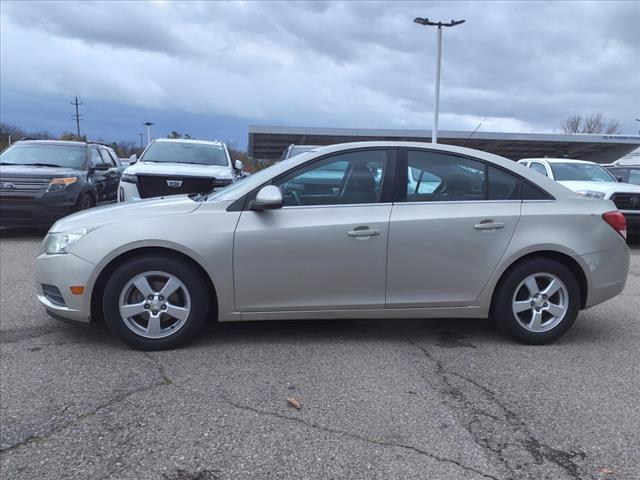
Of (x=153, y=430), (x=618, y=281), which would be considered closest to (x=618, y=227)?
(x=618, y=281)

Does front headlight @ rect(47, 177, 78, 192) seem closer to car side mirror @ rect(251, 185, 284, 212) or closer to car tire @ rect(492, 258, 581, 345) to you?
car side mirror @ rect(251, 185, 284, 212)

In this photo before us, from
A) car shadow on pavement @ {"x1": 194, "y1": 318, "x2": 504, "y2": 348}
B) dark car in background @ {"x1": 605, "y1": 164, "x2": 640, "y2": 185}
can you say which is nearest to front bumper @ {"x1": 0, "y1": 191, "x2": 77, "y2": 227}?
car shadow on pavement @ {"x1": 194, "y1": 318, "x2": 504, "y2": 348}

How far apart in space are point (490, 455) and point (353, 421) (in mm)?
757

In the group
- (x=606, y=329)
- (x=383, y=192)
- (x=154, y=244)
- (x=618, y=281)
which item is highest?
(x=383, y=192)

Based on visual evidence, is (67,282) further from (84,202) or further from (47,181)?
(84,202)

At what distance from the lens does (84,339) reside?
4422mm

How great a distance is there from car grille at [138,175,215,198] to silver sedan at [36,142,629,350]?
4.77 m

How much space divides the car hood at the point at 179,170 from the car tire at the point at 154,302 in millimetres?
5331

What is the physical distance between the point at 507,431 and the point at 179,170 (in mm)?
7548

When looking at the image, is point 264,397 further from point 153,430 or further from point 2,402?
point 2,402

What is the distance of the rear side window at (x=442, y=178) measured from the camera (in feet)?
14.4

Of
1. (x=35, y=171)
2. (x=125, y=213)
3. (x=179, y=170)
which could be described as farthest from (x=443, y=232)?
(x=35, y=171)

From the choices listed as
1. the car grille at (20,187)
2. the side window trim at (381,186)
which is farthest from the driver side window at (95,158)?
the side window trim at (381,186)

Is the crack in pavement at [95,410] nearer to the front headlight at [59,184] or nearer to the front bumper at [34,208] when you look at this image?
the front bumper at [34,208]
